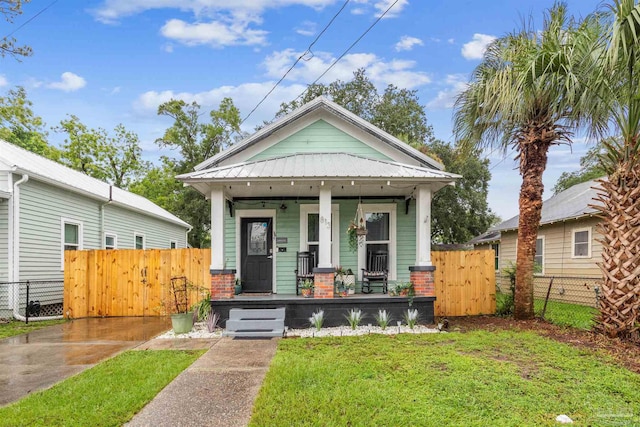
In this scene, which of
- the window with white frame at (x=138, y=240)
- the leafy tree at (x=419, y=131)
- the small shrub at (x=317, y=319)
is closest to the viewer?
the small shrub at (x=317, y=319)

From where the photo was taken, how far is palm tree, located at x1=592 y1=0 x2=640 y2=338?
20.0 feet

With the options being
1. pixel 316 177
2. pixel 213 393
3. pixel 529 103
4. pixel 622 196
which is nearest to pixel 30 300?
pixel 316 177

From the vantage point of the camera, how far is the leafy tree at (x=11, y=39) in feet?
22.9

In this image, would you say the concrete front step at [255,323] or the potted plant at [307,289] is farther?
the potted plant at [307,289]

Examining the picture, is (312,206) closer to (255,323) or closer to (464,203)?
(255,323)

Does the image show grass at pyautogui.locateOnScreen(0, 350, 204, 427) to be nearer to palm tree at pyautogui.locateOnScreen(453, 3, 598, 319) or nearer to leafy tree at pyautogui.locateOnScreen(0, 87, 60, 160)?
palm tree at pyautogui.locateOnScreen(453, 3, 598, 319)

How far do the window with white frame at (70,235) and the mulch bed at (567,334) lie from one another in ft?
35.3

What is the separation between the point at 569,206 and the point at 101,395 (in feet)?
46.6

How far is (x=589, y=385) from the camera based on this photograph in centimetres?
437

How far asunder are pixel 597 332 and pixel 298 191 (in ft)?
21.6

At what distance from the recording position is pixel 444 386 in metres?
4.34

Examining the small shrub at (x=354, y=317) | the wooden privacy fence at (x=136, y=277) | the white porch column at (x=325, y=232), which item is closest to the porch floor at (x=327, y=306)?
the small shrub at (x=354, y=317)

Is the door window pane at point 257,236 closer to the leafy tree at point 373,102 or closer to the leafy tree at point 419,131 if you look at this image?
the leafy tree at point 419,131

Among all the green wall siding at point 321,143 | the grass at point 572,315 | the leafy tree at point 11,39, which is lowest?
the grass at point 572,315
